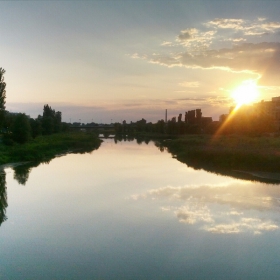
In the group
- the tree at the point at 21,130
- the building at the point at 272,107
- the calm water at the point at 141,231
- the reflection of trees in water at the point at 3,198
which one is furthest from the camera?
A: the building at the point at 272,107

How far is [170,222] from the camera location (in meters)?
11.5

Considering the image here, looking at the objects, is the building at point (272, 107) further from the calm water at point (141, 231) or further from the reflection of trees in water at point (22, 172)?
the calm water at point (141, 231)

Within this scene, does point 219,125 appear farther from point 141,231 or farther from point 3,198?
point 141,231

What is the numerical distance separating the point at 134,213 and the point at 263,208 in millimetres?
4855

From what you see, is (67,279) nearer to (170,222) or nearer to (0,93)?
(170,222)

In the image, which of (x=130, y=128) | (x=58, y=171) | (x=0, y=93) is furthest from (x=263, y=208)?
(x=130, y=128)

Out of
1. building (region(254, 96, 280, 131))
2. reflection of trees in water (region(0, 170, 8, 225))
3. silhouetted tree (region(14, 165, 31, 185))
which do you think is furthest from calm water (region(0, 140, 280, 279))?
building (region(254, 96, 280, 131))

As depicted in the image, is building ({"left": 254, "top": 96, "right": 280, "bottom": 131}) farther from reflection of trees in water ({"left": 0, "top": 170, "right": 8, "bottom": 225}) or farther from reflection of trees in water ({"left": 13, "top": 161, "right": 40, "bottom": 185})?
reflection of trees in water ({"left": 0, "top": 170, "right": 8, "bottom": 225})

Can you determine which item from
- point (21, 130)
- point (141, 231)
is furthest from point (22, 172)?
point (21, 130)

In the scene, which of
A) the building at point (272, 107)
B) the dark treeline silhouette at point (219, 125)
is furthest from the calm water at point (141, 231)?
the building at point (272, 107)

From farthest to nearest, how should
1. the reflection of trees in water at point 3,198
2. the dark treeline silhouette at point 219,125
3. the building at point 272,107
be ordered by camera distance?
the building at point 272,107, the dark treeline silhouette at point 219,125, the reflection of trees in water at point 3,198

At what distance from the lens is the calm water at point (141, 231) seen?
7898 mm

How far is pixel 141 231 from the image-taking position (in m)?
10.5

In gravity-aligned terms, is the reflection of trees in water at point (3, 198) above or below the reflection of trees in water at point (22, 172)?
below
